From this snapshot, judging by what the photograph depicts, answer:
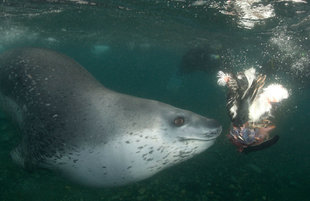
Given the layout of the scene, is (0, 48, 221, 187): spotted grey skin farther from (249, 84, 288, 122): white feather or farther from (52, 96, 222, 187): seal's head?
(249, 84, 288, 122): white feather

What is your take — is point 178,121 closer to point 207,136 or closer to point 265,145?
point 207,136

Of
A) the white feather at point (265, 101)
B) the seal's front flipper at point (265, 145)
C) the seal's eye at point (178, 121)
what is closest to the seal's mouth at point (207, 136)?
the seal's eye at point (178, 121)

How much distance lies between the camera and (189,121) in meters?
3.18

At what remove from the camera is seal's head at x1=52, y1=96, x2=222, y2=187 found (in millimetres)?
3002

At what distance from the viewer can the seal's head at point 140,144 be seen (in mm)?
3002

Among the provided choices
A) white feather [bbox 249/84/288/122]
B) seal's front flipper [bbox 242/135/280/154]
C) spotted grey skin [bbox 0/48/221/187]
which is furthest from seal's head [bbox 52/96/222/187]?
white feather [bbox 249/84/288/122]

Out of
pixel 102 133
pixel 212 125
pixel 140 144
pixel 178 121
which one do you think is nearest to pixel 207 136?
pixel 212 125

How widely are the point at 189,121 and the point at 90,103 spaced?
150cm

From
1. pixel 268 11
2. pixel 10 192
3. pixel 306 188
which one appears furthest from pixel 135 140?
pixel 268 11

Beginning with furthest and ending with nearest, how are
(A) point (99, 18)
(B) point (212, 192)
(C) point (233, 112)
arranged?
(A) point (99, 18) < (B) point (212, 192) < (C) point (233, 112)

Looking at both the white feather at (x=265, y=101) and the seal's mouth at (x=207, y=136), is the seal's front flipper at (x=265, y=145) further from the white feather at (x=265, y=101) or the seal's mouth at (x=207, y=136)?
the white feather at (x=265, y=101)

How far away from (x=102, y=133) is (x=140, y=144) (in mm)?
544

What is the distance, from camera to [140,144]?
300 cm

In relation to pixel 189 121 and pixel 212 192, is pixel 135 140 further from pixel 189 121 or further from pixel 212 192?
pixel 212 192
